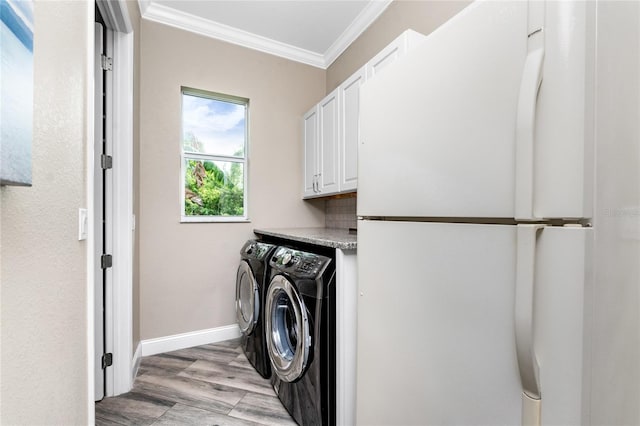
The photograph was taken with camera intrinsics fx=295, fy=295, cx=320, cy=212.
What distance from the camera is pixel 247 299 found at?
2369mm

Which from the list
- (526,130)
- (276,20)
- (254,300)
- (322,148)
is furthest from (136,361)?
(276,20)

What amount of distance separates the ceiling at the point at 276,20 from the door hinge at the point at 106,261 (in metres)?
1.92

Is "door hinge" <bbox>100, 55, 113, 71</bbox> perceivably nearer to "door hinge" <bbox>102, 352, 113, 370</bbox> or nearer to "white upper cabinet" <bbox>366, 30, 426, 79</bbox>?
"white upper cabinet" <bbox>366, 30, 426, 79</bbox>

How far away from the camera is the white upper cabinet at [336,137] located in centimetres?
204

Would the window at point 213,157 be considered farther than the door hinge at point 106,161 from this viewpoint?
Yes

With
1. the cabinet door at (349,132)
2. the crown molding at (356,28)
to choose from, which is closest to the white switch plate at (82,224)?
the cabinet door at (349,132)

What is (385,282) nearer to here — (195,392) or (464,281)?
(464,281)

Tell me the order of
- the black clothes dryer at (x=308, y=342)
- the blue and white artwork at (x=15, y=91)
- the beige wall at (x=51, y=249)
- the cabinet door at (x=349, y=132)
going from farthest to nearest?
the cabinet door at (x=349, y=132), the black clothes dryer at (x=308, y=342), the beige wall at (x=51, y=249), the blue and white artwork at (x=15, y=91)

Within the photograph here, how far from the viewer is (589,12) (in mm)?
613

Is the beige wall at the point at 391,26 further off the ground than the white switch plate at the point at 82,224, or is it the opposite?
the beige wall at the point at 391,26

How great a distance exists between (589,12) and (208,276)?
2.75 metres

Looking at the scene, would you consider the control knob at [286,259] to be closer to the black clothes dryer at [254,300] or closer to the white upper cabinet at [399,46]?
the black clothes dryer at [254,300]

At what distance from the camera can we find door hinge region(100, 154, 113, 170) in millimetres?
1809

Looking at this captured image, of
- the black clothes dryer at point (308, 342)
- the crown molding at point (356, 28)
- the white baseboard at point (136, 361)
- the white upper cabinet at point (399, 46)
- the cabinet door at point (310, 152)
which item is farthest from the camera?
the cabinet door at point (310, 152)
